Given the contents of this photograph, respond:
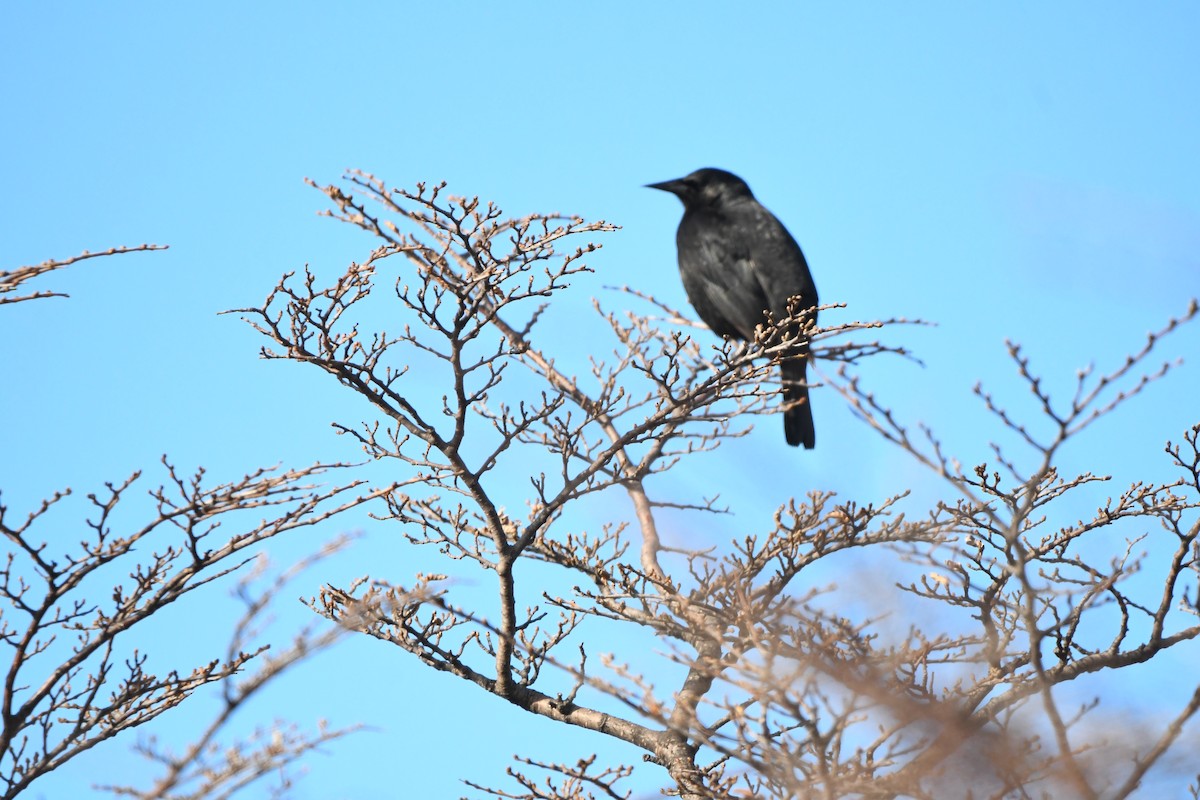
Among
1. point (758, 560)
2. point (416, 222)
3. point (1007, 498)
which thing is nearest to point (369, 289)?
point (416, 222)

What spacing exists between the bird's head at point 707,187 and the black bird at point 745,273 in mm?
96

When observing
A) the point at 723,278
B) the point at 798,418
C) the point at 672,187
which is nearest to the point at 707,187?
the point at 672,187

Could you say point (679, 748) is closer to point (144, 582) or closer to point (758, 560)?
point (758, 560)

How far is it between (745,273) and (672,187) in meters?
1.13

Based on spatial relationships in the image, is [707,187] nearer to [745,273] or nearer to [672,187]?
[672,187]

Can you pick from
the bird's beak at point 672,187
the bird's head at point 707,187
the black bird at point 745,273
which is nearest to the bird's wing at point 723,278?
the black bird at point 745,273

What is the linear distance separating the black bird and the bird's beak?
12.4 inches

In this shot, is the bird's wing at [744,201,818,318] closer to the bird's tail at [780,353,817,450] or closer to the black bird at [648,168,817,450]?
the black bird at [648,168,817,450]

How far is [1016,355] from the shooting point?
2.68 meters

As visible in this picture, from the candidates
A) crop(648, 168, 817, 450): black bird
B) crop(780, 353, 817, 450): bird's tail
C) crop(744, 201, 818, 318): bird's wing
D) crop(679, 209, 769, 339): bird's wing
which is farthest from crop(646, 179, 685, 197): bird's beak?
crop(780, 353, 817, 450): bird's tail

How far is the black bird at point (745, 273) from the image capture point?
7.31 m

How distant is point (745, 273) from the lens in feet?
24.5

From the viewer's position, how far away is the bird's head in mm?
8125

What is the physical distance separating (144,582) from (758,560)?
2446mm
